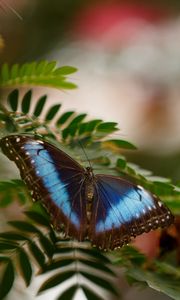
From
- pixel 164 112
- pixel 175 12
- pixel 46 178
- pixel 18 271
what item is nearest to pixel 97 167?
pixel 46 178

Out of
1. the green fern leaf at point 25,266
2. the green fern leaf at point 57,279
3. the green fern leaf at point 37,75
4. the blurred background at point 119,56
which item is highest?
the blurred background at point 119,56

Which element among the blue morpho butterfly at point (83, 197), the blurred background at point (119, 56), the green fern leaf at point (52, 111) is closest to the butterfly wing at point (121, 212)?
the blue morpho butterfly at point (83, 197)

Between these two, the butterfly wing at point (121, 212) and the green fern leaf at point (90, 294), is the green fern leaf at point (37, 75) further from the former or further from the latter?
the green fern leaf at point (90, 294)

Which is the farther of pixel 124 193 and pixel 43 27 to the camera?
pixel 43 27

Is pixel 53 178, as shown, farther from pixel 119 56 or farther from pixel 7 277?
pixel 119 56

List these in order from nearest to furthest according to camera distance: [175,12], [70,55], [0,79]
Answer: [0,79] < [70,55] < [175,12]

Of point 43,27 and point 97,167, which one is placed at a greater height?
point 43,27

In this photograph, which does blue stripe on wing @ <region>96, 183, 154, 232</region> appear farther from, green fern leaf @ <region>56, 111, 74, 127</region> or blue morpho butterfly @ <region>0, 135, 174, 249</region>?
green fern leaf @ <region>56, 111, 74, 127</region>

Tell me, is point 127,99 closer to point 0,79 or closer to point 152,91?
point 152,91
